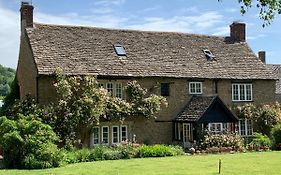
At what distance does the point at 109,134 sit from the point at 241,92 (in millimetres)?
12257

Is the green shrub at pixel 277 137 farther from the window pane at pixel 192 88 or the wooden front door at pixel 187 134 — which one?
the window pane at pixel 192 88

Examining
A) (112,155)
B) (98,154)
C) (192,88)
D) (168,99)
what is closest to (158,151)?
(112,155)

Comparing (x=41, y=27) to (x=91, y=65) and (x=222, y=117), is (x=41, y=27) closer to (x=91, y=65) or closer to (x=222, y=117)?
(x=91, y=65)

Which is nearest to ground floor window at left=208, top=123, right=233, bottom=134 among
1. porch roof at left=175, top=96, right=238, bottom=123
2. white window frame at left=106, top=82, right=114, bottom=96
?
porch roof at left=175, top=96, right=238, bottom=123

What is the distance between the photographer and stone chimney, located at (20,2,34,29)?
3433 centimetres

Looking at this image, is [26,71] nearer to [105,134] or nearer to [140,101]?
[105,134]

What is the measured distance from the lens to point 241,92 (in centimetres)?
3825

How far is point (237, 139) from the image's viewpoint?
107ft

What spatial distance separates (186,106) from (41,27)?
41.4 ft

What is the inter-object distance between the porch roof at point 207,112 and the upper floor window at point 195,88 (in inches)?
53.1

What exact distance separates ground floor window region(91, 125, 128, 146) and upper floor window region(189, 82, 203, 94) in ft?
21.1

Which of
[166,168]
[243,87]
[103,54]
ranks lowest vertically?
[166,168]

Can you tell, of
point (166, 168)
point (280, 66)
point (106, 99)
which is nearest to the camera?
point (166, 168)

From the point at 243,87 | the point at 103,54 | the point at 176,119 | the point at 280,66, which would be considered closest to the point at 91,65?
the point at 103,54
